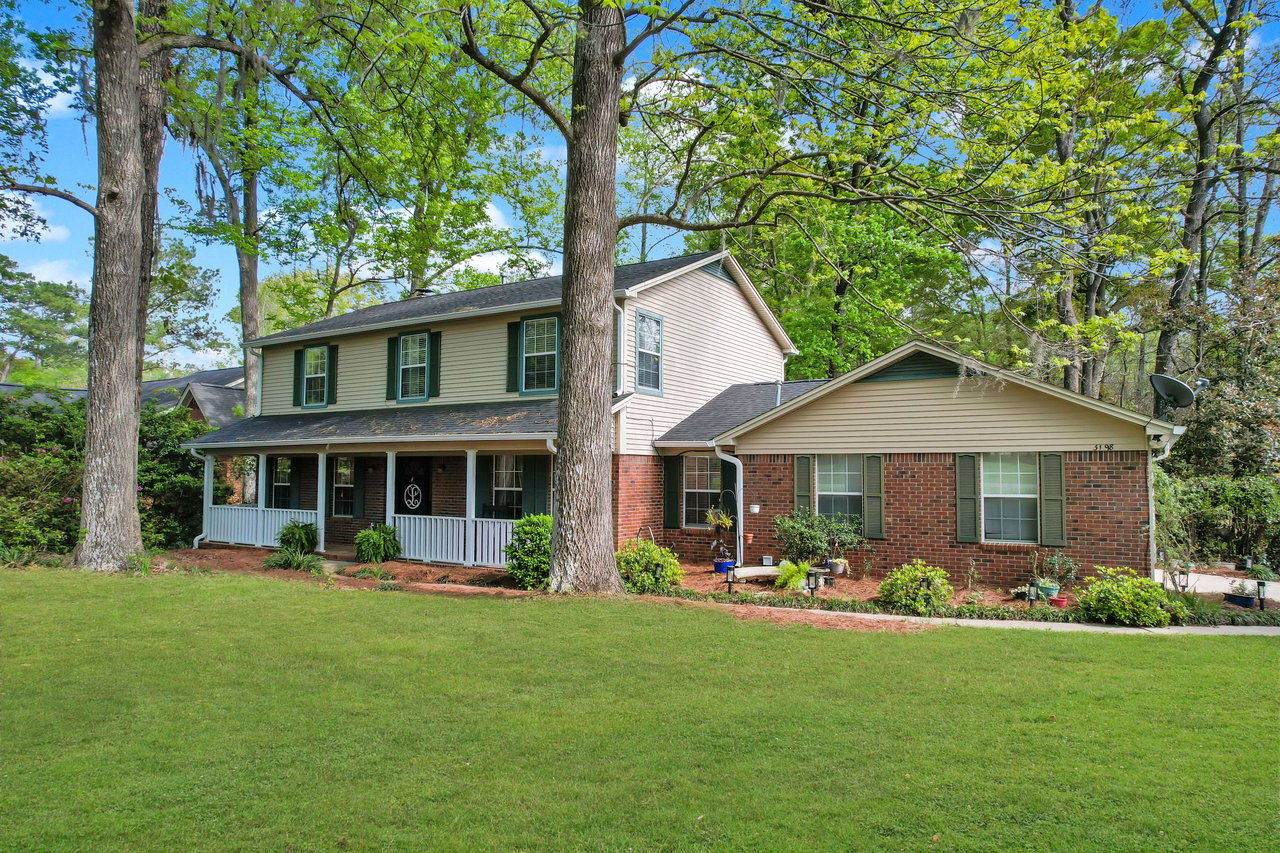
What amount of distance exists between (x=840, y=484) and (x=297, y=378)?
1409cm

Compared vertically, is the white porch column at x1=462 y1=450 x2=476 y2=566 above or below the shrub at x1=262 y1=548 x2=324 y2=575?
above

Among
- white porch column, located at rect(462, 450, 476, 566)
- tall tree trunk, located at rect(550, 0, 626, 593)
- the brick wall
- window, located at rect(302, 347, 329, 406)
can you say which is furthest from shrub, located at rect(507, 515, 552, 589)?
window, located at rect(302, 347, 329, 406)

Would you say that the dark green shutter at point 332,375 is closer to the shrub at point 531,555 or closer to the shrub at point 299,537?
the shrub at point 299,537

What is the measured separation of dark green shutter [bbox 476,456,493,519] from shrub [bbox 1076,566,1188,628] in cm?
1115

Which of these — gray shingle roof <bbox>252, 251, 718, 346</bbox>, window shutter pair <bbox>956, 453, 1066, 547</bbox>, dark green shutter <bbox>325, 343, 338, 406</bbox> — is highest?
gray shingle roof <bbox>252, 251, 718, 346</bbox>

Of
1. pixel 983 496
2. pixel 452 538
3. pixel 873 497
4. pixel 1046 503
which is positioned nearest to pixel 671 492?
pixel 873 497

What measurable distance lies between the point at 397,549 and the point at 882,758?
41.1 ft

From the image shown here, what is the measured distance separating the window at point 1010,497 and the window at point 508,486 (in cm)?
898

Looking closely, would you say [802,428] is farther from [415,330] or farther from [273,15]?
[273,15]

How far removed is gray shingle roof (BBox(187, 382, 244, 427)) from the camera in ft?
91.2

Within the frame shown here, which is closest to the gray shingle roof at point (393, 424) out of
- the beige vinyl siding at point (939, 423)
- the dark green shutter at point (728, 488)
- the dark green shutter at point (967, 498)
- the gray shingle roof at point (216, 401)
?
the dark green shutter at point (728, 488)

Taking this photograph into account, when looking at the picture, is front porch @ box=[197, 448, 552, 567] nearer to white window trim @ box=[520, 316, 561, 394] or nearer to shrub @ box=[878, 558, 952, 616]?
white window trim @ box=[520, 316, 561, 394]

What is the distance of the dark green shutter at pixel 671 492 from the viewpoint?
50.1ft

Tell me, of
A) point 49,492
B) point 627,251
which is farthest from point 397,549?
point 627,251
